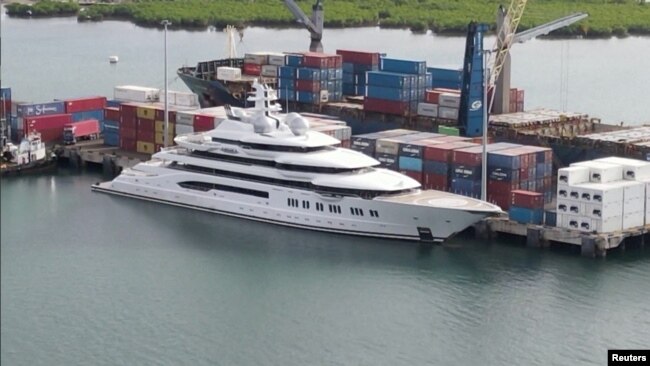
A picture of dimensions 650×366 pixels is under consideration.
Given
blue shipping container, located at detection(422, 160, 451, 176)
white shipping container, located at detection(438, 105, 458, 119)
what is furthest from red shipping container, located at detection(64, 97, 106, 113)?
blue shipping container, located at detection(422, 160, 451, 176)

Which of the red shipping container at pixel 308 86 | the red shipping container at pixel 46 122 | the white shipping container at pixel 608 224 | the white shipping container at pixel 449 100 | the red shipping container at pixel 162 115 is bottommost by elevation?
the white shipping container at pixel 608 224

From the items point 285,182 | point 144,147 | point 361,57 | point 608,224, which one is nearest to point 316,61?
point 361,57

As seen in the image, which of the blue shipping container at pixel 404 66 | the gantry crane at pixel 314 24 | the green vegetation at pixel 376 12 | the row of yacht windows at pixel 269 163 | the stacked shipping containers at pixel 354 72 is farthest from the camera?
the green vegetation at pixel 376 12

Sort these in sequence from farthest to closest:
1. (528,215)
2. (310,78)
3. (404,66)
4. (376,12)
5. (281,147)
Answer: (376,12) → (310,78) → (404,66) → (281,147) → (528,215)

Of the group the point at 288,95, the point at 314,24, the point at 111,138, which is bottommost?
the point at 111,138

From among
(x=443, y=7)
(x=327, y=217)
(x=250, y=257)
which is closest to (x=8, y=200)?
(x=250, y=257)

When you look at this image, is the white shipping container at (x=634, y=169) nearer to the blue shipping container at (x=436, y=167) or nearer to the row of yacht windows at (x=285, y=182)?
the blue shipping container at (x=436, y=167)

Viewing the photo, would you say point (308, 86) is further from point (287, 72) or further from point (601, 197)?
point (601, 197)

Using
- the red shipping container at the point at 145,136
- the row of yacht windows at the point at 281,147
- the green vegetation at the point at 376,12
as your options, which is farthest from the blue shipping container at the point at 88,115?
the green vegetation at the point at 376,12
